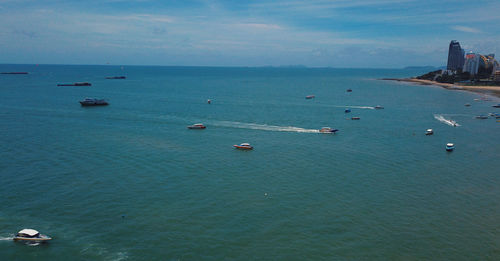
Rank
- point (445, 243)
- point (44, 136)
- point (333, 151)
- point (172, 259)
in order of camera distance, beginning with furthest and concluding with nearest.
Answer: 1. point (44, 136)
2. point (333, 151)
3. point (445, 243)
4. point (172, 259)

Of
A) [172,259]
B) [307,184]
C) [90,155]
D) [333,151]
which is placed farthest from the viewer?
[333,151]

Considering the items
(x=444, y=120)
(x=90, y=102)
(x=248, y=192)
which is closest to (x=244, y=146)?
(x=248, y=192)

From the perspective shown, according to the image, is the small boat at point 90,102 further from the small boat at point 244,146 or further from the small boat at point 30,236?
the small boat at point 30,236

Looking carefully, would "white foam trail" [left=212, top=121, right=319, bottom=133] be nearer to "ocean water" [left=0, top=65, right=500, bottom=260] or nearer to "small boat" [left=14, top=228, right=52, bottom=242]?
"ocean water" [left=0, top=65, right=500, bottom=260]

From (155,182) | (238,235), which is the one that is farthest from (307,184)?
(155,182)

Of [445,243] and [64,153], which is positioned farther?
[64,153]

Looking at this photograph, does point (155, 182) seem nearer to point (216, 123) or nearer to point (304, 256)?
point (304, 256)
